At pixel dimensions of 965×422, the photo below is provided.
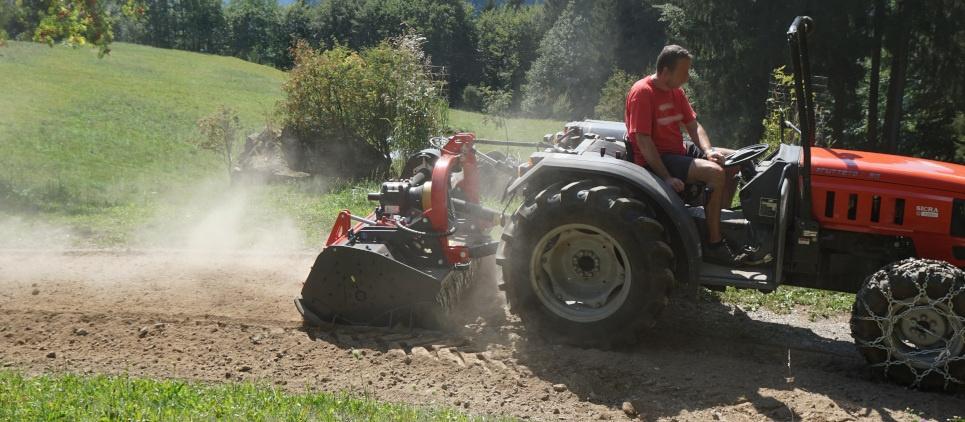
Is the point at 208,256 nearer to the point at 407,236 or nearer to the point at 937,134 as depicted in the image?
the point at 407,236

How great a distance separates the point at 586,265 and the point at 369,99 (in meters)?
11.1

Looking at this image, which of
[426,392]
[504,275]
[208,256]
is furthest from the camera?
[208,256]

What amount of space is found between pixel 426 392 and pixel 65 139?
2067cm

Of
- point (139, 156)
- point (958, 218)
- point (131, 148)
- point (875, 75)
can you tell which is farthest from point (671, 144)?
point (131, 148)

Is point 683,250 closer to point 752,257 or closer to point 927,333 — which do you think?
point 752,257

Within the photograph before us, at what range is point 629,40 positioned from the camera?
5050 cm

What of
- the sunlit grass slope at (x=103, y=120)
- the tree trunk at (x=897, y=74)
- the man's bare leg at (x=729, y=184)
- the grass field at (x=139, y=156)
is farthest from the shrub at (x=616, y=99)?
the man's bare leg at (x=729, y=184)

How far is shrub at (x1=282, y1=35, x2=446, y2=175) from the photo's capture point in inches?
631

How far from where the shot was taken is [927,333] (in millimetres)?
5410

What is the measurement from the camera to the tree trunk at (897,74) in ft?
64.9

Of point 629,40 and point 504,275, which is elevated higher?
point 629,40

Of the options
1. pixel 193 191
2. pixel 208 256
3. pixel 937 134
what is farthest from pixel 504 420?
pixel 937 134

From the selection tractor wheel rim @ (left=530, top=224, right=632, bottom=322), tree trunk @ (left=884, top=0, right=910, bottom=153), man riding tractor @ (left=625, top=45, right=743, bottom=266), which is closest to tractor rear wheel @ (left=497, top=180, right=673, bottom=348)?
tractor wheel rim @ (left=530, top=224, right=632, bottom=322)

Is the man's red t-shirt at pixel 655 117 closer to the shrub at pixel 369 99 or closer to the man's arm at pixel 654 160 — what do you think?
the man's arm at pixel 654 160
